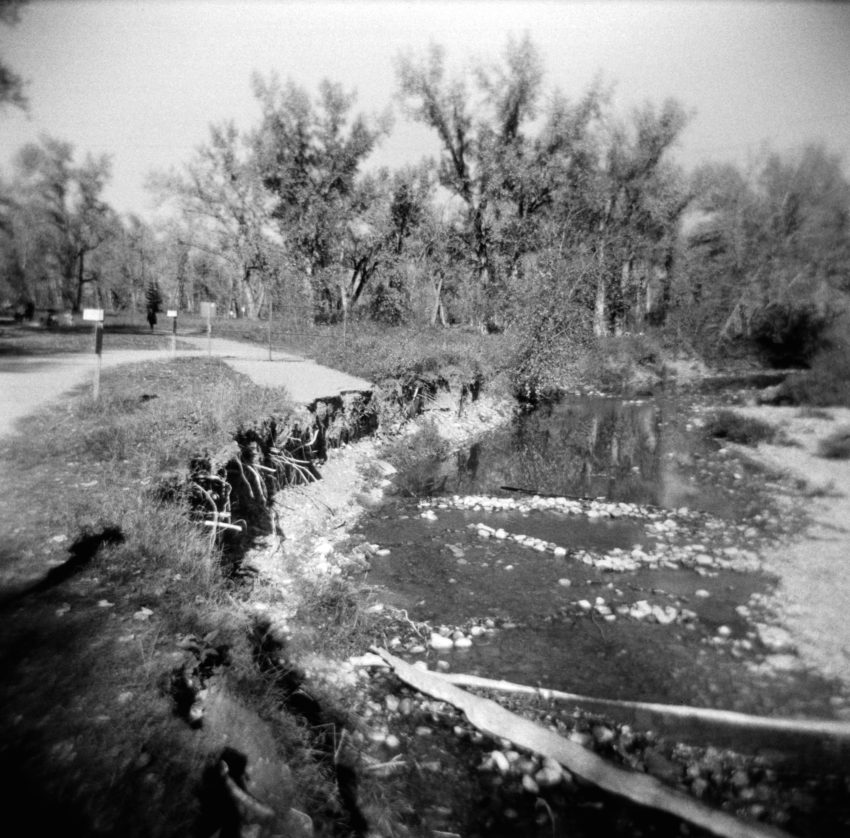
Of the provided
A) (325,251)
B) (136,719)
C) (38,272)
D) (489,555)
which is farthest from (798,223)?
(38,272)

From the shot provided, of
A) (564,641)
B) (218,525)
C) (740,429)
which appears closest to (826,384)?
(740,429)

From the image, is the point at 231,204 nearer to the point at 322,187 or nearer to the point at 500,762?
the point at 322,187

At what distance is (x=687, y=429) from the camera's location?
54.9 feet

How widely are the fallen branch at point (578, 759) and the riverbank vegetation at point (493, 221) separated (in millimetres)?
20023

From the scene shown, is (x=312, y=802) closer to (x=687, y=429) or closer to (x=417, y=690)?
(x=417, y=690)

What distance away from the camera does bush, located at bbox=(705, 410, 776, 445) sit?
1492 centimetres

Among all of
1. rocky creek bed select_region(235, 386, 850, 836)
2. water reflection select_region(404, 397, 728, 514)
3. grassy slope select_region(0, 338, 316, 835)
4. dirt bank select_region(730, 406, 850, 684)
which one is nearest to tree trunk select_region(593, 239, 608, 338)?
water reflection select_region(404, 397, 728, 514)

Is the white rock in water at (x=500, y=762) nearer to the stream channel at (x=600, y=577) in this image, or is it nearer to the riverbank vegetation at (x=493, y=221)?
the stream channel at (x=600, y=577)

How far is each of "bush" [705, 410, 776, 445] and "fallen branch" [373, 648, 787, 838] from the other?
13609 millimetres

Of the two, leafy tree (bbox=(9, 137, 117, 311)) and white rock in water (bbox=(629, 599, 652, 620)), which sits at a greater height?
leafy tree (bbox=(9, 137, 117, 311))

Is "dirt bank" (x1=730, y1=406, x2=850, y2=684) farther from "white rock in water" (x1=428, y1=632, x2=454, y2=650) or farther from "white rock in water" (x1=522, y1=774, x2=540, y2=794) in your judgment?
"white rock in water" (x1=428, y1=632, x2=454, y2=650)

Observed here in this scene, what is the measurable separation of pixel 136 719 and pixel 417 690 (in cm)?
226

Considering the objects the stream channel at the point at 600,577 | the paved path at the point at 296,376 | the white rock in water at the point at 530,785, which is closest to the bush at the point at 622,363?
the paved path at the point at 296,376

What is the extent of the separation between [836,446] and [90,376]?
17.0 metres
